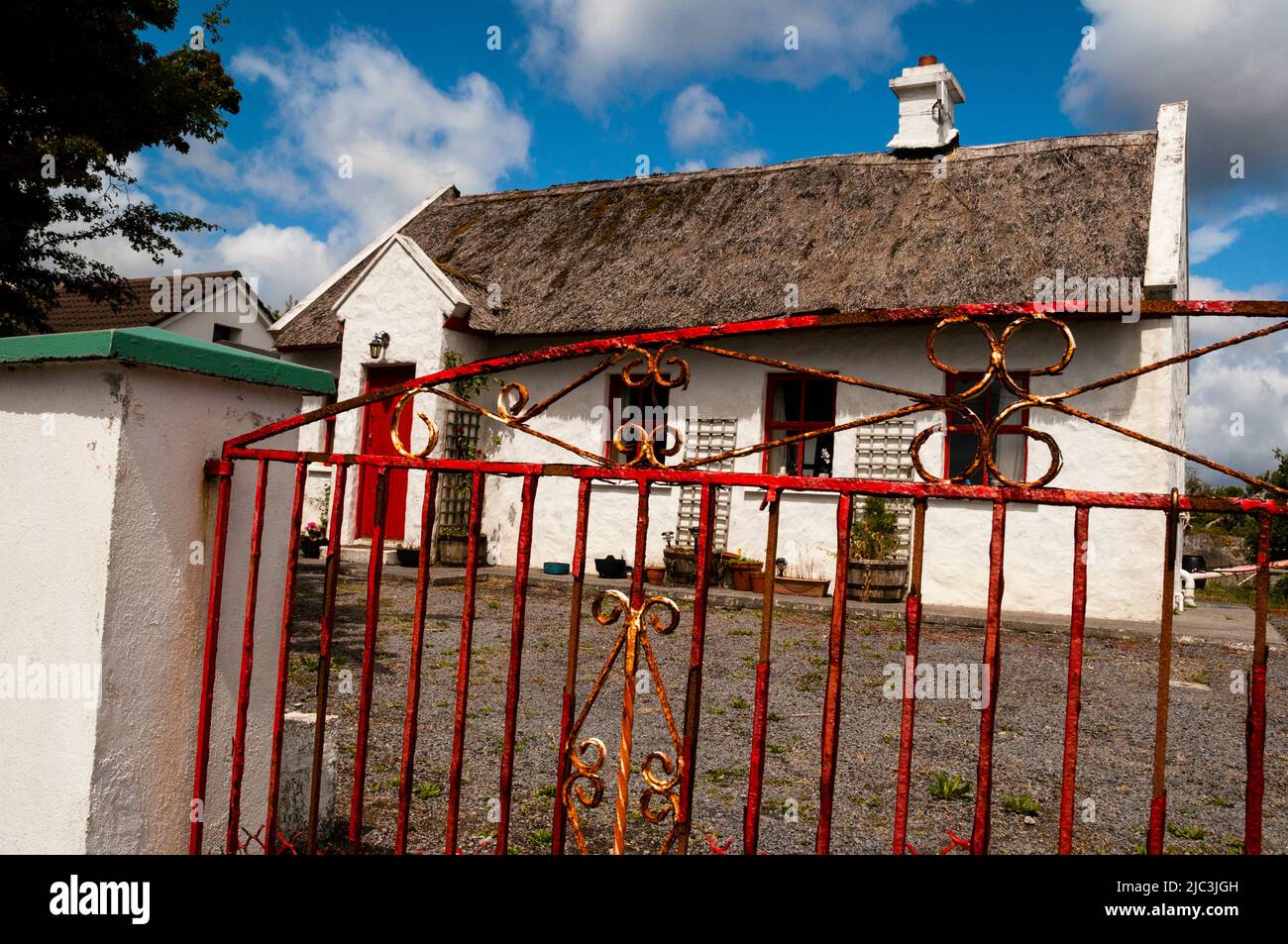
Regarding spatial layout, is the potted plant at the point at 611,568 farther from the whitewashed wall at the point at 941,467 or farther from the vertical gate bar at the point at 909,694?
the vertical gate bar at the point at 909,694

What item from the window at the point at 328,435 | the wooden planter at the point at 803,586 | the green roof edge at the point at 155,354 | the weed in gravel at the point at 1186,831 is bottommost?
the weed in gravel at the point at 1186,831

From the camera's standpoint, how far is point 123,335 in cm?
197

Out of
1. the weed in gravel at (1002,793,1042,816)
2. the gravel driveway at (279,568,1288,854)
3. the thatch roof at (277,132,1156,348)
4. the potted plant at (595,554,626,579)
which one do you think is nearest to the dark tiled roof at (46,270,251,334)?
the thatch roof at (277,132,1156,348)

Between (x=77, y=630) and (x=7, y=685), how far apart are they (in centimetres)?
26

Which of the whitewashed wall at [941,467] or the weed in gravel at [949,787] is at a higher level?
the whitewashed wall at [941,467]

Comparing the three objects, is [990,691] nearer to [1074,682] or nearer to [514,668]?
[1074,682]

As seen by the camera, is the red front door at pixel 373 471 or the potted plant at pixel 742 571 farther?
the red front door at pixel 373 471

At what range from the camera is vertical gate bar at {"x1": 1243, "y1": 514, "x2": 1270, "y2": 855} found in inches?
57.2

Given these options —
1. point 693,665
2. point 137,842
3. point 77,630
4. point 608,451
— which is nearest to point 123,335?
point 77,630

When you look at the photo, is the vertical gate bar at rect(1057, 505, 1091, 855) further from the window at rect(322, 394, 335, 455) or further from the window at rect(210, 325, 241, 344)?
the window at rect(210, 325, 241, 344)

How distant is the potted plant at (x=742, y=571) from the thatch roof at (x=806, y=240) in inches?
113

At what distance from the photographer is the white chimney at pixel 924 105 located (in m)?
12.1

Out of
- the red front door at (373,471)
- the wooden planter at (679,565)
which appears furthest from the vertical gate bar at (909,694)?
the red front door at (373,471)
